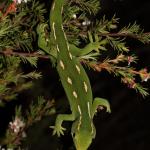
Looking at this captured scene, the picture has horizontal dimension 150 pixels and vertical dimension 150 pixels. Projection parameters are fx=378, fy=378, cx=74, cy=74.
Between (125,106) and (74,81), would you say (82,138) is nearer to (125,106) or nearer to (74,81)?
(74,81)


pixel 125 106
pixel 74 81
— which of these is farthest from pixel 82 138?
pixel 125 106

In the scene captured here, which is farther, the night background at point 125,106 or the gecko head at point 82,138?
the night background at point 125,106

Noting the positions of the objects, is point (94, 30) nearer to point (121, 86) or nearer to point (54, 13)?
point (54, 13)

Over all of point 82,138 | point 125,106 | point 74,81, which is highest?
point 74,81

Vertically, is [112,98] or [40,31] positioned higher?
[40,31]

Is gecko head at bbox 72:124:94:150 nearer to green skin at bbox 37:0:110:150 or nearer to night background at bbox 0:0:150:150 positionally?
green skin at bbox 37:0:110:150

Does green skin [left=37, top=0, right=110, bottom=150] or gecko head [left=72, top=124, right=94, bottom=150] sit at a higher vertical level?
green skin [left=37, top=0, right=110, bottom=150]

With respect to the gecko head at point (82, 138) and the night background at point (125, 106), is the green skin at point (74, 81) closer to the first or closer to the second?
the gecko head at point (82, 138)

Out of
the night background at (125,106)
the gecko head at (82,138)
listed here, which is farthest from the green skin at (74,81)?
the night background at (125,106)

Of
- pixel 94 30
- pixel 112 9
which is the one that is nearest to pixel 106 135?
pixel 112 9

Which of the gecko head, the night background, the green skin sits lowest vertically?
the night background

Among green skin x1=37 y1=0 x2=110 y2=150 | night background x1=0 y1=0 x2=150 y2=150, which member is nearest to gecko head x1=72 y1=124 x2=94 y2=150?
green skin x1=37 y1=0 x2=110 y2=150
